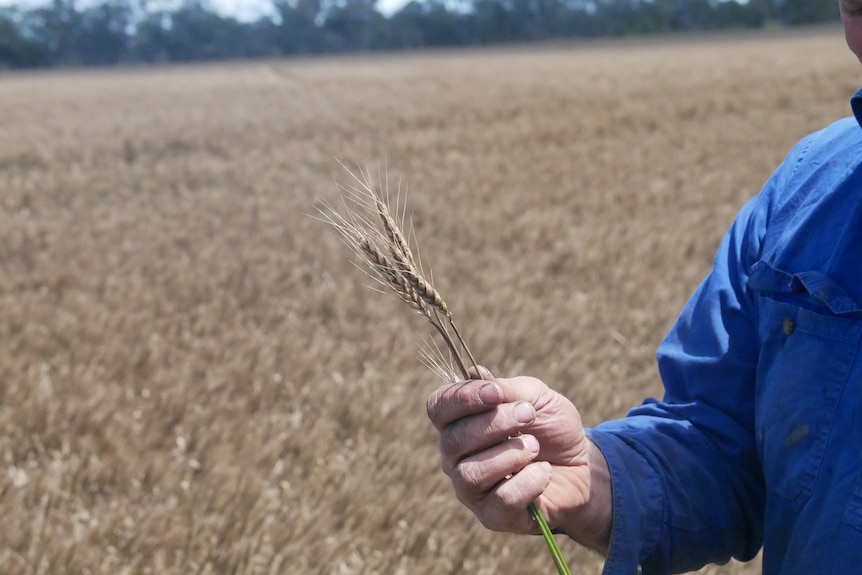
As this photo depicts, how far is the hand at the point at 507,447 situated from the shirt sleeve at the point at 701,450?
8cm

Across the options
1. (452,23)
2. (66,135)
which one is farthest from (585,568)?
(452,23)

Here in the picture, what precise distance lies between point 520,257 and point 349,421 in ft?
8.23

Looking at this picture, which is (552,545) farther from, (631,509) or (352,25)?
(352,25)

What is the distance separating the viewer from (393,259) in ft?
3.26

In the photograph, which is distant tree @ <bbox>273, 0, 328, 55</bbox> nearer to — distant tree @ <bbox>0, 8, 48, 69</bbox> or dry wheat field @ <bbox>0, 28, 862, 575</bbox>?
distant tree @ <bbox>0, 8, 48, 69</bbox>

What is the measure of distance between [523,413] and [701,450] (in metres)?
0.39

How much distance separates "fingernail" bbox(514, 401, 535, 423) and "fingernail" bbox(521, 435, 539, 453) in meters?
0.04

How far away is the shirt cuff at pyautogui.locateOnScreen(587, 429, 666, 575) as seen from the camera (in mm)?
1298

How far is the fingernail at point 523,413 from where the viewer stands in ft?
3.66

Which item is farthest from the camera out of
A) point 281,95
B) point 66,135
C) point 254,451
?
point 281,95

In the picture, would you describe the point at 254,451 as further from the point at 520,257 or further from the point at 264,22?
the point at 264,22

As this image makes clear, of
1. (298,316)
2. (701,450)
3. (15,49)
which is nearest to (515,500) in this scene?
(701,450)

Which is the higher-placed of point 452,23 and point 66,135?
point 452,23

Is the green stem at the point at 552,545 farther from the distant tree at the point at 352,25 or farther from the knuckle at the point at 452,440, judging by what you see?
the distant tree at the point at 352,25
